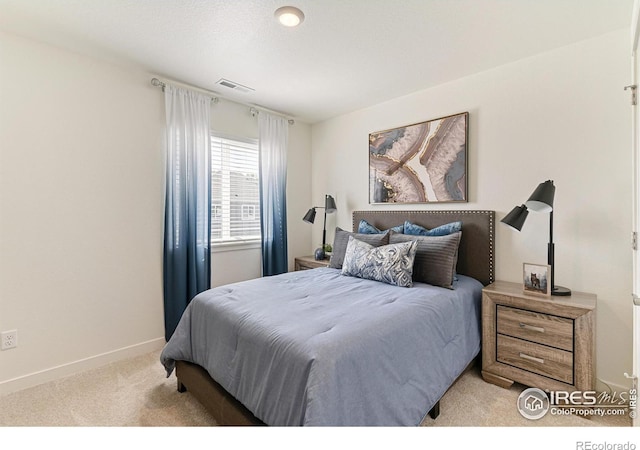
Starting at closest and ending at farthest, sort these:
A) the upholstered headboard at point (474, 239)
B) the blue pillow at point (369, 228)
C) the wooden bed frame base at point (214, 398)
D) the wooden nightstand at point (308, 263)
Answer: the wooden bed frame base at point (214, 398) → the upholstered headboard at point (474, 239) → the blue pillow at point (369, 228) → the wooden nightstand at point (308, 263)

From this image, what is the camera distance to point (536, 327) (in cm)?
202

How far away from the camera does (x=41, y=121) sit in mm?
2223

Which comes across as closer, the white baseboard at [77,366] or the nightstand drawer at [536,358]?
the nightstand drawer at [536,358]

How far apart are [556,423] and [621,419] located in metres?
0.42

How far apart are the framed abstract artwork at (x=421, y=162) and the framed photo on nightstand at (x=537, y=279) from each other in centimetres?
83

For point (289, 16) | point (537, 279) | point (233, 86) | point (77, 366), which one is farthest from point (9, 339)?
point (537, 279)

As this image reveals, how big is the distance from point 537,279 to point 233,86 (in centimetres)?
299

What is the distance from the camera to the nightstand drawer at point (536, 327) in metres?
1.91

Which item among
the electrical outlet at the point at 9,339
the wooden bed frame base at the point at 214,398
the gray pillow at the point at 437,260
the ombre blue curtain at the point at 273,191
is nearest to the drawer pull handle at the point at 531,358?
the gray pillow at the point at 437,260

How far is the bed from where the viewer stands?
130cm

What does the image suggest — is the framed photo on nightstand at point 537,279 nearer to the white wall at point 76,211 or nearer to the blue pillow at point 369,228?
the blue pillow at point 369,228

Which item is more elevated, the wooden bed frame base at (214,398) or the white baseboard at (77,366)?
the wooden bed frame base at (214,398)
